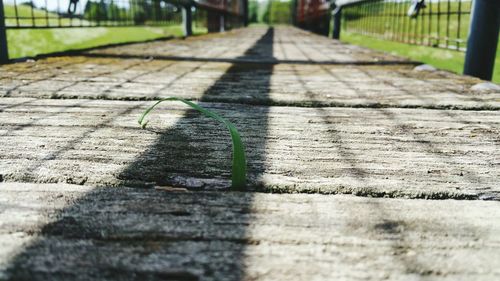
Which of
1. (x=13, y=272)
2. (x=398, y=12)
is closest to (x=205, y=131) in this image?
(x=13, y=272)

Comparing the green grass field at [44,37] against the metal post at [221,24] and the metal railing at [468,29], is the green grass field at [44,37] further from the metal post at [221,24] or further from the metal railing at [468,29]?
the metal post at [221,24]

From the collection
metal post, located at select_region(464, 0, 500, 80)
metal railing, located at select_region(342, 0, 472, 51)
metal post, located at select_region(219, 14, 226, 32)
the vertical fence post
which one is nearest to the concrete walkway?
metal post, located at select_region(464, 0, 500, 80)

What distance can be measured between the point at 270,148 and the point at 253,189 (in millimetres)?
214

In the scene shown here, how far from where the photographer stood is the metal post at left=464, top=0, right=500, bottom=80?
1.84 m

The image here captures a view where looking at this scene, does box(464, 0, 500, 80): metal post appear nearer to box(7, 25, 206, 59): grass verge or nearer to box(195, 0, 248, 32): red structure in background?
box(7, 25, 206, 59): grass verge

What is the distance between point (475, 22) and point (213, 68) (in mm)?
1237

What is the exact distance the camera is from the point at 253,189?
65cm

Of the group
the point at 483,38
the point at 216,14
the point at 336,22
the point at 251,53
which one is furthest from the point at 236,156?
the point at 216,14

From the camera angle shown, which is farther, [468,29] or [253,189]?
[468,29]

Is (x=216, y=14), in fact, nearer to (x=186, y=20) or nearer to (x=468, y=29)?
(x=186, y=20)

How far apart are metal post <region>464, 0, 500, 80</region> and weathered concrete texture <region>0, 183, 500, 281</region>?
5.01 feet

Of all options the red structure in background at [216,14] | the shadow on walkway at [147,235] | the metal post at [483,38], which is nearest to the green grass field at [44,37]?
the red structure in background at [216,14]

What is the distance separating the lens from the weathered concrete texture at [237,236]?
1.41ft

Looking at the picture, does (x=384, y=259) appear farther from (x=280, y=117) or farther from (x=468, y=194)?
(x=280, y=117)
